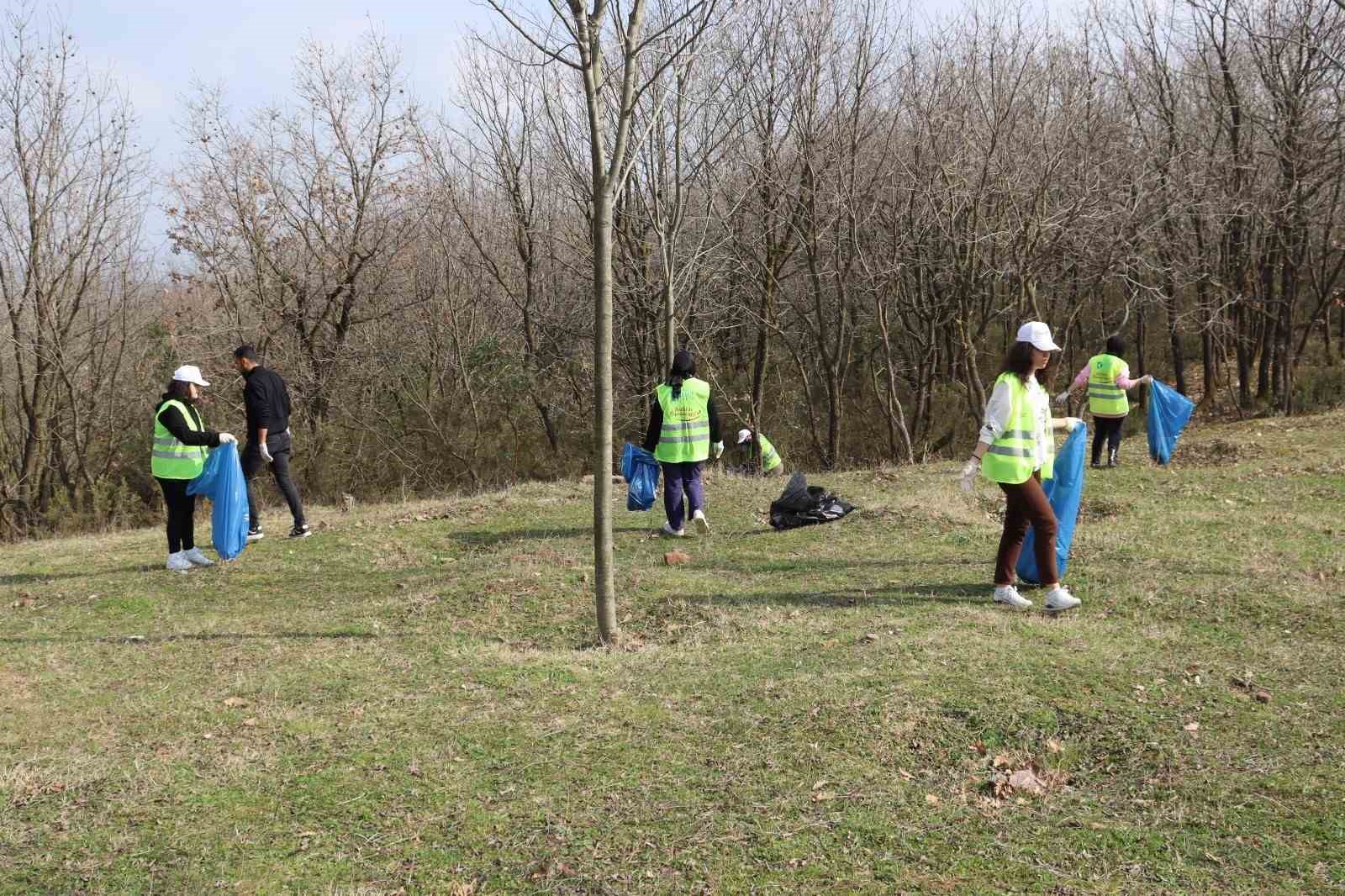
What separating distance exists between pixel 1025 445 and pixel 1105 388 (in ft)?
22.9

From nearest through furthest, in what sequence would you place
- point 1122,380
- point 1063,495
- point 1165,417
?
point 1063,495
point 1122,380
point 1165,417

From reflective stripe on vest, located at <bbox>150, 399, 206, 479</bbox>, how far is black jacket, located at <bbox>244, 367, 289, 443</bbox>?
80 cm

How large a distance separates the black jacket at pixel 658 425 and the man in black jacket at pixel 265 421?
3.52 meters

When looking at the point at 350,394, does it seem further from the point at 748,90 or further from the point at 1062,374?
the point at 1062,374

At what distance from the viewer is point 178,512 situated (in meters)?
9.23

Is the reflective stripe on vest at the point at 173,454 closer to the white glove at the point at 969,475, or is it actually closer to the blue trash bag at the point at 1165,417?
the white glove at the point at 969,475

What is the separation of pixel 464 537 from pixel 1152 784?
765cm

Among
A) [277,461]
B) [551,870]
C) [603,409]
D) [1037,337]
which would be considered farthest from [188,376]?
[1037,337]

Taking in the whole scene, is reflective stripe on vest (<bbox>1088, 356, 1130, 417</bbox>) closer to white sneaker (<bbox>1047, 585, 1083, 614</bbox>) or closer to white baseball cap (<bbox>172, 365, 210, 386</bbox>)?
white sneaker (<bbox>1047, 585, 1083, 614</bbox>)

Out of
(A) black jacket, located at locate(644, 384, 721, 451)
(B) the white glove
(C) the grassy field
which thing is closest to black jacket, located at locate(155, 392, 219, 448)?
(C) the grassy field

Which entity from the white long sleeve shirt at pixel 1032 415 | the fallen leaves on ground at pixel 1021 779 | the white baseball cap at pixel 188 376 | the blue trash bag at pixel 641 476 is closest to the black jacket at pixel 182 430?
the white baseball cap at pixel 188 376

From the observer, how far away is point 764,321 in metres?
19.6

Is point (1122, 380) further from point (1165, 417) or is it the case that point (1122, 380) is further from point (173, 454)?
point (173, 454)

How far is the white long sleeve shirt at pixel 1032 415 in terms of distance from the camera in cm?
654
